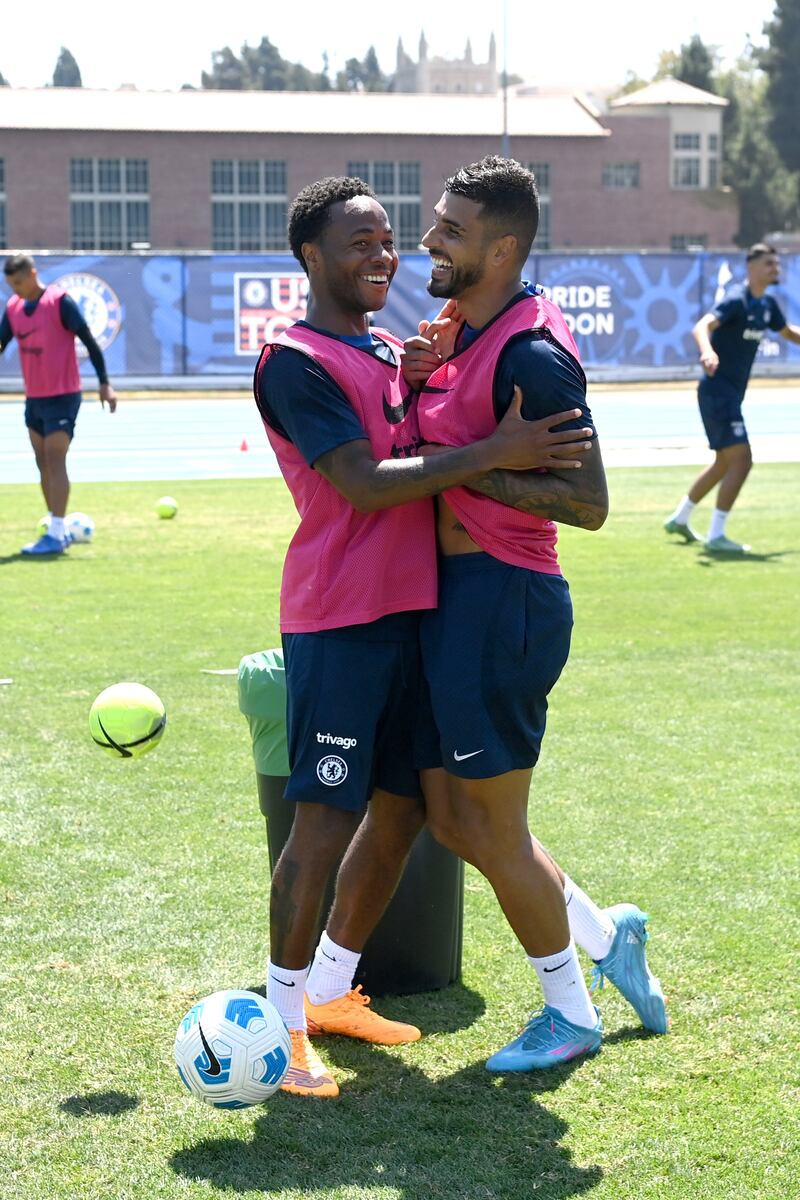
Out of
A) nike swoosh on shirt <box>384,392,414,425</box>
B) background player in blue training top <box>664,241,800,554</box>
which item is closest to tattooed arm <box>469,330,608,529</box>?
nike swoosh on shirt <box>384,392,414,425</box>

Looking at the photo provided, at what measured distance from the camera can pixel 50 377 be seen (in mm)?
12867

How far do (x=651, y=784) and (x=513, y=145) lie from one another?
75.4 m

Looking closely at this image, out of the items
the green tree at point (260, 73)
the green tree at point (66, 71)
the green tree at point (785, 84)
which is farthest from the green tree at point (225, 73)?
the green tree at point (785, 84)

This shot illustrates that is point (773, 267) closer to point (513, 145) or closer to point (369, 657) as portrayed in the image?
point (369, 657)

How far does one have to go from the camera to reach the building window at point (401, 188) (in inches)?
3024

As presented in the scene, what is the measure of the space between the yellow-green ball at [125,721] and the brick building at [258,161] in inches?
2774

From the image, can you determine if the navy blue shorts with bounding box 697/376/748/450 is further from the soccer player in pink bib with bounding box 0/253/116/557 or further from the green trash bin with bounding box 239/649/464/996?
the green trash bin with bounding box 239/649/464/996

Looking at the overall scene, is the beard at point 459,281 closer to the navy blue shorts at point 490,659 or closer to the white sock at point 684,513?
the navy blue shorts at point 490,659

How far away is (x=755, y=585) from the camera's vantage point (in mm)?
11430

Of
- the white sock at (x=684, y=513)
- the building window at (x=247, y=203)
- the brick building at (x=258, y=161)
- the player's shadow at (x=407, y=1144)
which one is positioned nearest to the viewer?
the player's shadow at (x=407, y=1144)

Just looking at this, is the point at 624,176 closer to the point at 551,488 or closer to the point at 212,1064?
the point at 551,488

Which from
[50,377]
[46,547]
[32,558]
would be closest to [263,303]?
[50,377]

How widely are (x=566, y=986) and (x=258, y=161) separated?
75789 mm

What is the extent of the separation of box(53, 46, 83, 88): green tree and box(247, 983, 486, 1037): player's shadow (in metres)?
170
